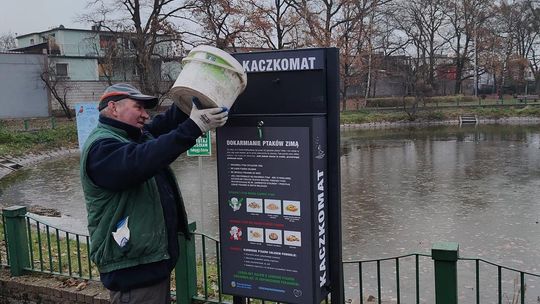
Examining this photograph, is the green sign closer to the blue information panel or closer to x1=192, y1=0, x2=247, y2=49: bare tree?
the blue information panel

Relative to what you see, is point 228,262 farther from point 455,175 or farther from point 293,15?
point 293,15

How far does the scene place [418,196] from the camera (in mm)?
12008

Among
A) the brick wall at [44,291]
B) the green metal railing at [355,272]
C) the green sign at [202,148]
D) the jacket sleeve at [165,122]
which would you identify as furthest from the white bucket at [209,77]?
the green sign at [202,148]

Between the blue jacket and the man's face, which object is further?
the man's face

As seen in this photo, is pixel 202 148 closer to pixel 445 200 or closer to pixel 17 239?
pixel 17 239

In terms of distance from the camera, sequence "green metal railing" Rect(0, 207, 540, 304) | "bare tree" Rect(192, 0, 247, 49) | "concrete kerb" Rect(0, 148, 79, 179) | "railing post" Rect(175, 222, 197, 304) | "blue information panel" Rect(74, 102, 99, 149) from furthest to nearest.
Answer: "bare tree" Rect(192, 0, 247, 49)
"concrete kerb" Rect(0, 148, 79, 179)
"blue information panel" Rect(74, 102, 99, 149)
"railing post" Rect(175, 222, 197, 304)
"green metal railing" Rect(0, 207, 540, 304)

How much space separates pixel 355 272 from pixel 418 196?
573 centimetres

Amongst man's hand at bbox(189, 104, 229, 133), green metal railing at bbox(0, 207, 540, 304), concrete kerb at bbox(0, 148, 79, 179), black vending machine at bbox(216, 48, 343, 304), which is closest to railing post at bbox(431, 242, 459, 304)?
green metal railing at bbox(0, 207, 540, 304)

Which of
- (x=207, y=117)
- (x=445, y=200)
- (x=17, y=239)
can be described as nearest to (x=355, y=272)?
(x=17, y=239)

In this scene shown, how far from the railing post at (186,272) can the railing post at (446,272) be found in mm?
1839

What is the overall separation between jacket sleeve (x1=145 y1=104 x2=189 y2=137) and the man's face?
1.27ft

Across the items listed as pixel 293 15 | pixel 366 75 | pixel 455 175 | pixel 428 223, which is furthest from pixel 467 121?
pixel 428 223

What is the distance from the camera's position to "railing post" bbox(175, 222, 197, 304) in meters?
3.88

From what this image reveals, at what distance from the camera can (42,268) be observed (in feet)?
16.0
